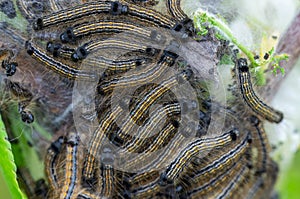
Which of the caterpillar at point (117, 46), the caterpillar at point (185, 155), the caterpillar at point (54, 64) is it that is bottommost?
the caterpillar at point (185, 155)

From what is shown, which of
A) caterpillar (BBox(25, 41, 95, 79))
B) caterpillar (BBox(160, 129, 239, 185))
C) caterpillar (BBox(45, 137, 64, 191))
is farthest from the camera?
caterpillar (BBox(45, 137, 64, 191))

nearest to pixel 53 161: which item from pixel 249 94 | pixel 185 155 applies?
pixel 185 155

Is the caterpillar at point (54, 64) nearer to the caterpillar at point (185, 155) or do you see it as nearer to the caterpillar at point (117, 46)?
the caterpillar at point (117, 46)

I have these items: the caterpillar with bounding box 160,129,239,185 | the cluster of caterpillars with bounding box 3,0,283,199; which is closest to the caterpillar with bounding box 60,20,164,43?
the cluster of caterpillars with bounding box 3,0,283,199

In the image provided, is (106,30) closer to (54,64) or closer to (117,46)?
(117,46)

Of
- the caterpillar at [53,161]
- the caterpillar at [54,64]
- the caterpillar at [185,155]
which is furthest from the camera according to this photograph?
the caterpillar at [53,161]

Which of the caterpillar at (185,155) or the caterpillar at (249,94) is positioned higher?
the caterpillar at (249,94)

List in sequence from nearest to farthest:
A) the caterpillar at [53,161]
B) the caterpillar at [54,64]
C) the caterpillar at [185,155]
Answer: the caterpillar at [54,64]
the caterpillar at [185,155]
the caterpillar at [53,161]

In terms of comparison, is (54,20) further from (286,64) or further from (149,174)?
(286,64)

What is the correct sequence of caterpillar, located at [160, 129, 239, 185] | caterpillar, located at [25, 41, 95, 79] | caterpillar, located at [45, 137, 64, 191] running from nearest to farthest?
caterpillar, located at [25, 41, 95, 79] < caterpillar, located at [160, 129, 239, 185] < caterpillar, located at [45, 137, 64, 191]

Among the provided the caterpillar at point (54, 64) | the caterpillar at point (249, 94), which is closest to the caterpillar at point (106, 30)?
the caterpillar at point (54, 64)

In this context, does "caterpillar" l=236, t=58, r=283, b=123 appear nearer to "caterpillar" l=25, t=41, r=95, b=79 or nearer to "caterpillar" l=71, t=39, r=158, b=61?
"caterpillar" l=71, t=39, r=158, b=61
